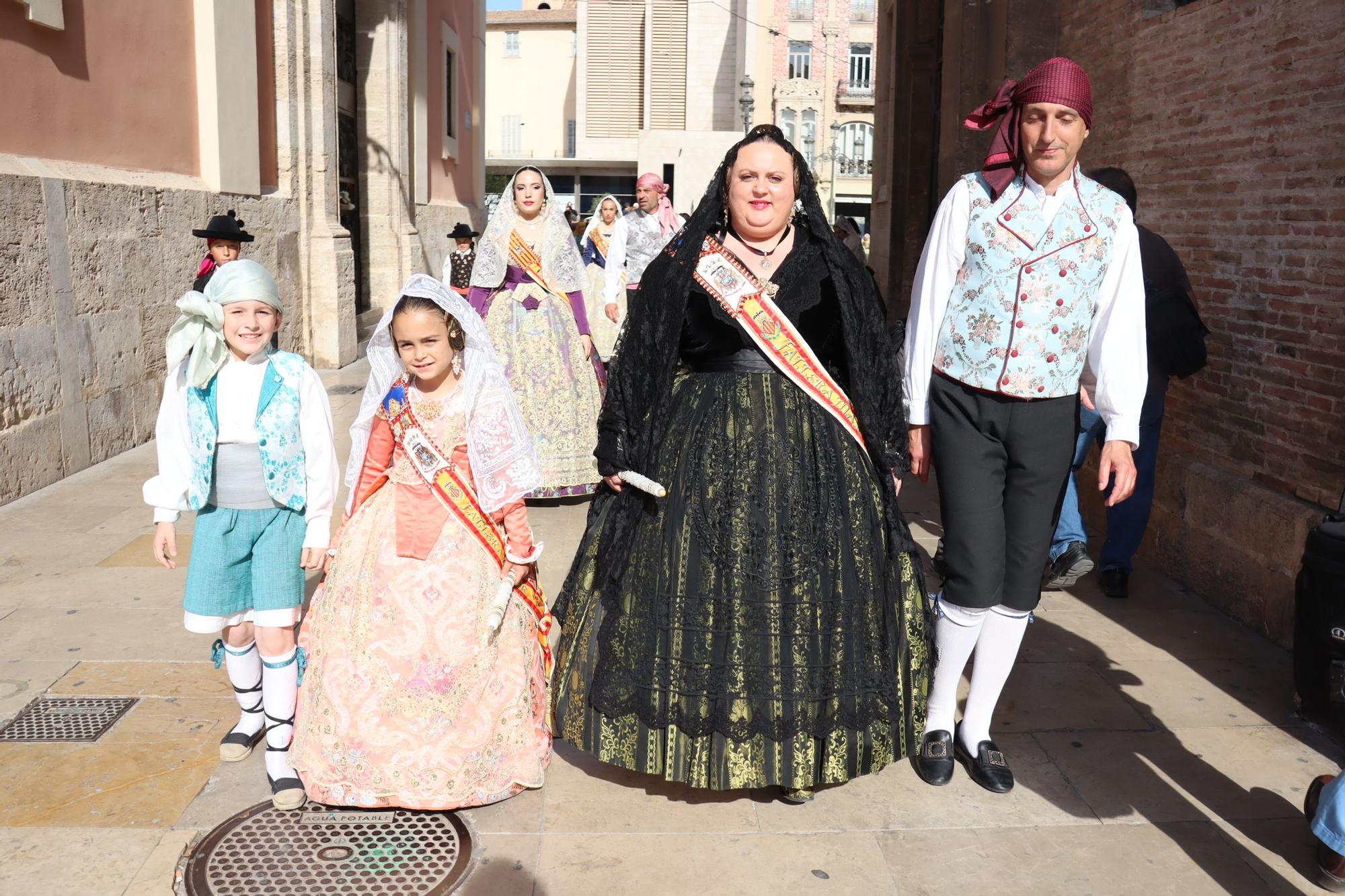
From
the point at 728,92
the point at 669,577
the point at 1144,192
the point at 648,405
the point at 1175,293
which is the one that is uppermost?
the point at 728,92

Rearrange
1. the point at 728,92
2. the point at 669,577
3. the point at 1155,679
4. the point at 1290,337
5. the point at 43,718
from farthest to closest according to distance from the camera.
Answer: the point at 728,92 < the point at 1290,337 < the point at 1155,679 < the point at 43,718 < the point at 669,577

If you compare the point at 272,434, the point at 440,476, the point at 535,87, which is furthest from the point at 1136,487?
A: the point at 535,87

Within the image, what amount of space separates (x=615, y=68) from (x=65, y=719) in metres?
42.3

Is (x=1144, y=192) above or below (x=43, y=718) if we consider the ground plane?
above

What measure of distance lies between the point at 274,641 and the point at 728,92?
Answer: 4081 cm

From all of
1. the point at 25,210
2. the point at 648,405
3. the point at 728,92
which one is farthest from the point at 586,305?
the point at 728,92

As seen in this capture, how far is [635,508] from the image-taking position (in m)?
3.38

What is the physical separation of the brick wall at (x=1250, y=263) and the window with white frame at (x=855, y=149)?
40161 mm

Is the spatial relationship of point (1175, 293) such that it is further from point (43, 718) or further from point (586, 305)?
point (43, 718)

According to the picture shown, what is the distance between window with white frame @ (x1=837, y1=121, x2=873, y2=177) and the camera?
4534 cm

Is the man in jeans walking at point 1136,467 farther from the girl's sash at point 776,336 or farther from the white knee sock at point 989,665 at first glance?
the girl's sash at point 776,336

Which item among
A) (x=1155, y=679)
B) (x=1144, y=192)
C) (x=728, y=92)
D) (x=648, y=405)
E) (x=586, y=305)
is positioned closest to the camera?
(x=648, y=405)

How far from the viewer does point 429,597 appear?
10.7 feet

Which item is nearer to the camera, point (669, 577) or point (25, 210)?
point (669, 577)
